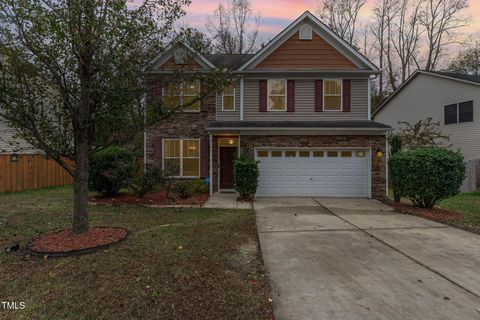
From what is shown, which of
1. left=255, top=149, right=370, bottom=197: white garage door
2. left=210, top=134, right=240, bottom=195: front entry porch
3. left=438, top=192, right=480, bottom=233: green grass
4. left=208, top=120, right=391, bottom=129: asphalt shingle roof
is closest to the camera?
left=438, top=192, right=480, bottom=233: green grass

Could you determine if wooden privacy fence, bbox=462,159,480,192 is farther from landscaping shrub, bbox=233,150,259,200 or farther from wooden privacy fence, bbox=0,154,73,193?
wooden privacy fence, bbox=0,154,73,193

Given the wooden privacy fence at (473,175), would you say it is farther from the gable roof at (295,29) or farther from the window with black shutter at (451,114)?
the gable roof at (295,29)

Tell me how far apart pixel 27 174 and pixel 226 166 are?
376 inches

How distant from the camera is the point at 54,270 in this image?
157 inches

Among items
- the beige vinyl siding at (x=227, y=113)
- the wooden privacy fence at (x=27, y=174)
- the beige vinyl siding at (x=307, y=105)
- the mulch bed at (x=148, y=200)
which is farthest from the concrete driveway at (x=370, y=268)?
the wooden privacy fence at (x=27, y=174)

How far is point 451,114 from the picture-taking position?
16.2 meters

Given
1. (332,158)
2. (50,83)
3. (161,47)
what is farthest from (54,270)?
(332,158)

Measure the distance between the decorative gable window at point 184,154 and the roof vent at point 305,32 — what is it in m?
6.86

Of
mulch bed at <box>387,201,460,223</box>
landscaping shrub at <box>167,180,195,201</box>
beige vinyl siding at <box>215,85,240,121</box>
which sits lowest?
mulch bed at <box>387,201,460,223</box>

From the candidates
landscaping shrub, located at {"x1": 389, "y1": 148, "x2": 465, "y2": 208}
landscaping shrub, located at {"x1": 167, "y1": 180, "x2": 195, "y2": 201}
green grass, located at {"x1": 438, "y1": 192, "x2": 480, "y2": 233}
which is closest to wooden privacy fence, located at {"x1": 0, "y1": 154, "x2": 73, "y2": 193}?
landscaping shrub, located at {"x1": 167, "y1": 180, "x2": 195, "y2": 201}

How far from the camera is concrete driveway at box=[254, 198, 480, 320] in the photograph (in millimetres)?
3111

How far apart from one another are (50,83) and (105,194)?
6.21 m

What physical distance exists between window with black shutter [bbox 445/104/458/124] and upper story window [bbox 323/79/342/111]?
8934 mm

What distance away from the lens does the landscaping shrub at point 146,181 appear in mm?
9852
